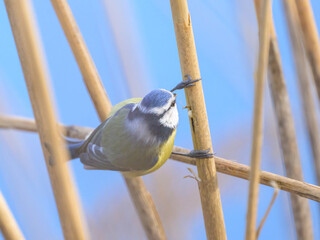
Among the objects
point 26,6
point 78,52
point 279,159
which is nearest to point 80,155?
point 78,52

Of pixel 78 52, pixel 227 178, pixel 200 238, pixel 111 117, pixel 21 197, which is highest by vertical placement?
pixel 78 52

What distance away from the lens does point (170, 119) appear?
29.4 inches

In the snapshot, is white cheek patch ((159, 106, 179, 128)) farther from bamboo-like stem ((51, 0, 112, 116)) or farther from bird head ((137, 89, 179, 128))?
bamboo-like stem ((51, 0, 112, 116))

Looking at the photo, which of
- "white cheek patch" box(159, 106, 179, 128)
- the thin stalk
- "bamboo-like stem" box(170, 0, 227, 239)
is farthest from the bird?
the thin stalk

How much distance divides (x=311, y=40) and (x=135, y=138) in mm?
433

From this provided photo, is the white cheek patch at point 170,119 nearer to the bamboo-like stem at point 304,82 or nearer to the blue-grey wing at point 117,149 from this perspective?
the blue-grey wing at point 117,149

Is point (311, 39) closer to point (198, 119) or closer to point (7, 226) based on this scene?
point (198, 119)

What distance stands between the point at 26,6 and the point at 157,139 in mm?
458

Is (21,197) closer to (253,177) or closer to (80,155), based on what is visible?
(80,155)

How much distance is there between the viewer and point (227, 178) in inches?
44.2

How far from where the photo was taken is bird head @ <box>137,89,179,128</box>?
27.7 inches

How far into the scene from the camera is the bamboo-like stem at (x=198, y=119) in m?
0.50

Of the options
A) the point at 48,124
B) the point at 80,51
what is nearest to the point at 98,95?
the point at 80,51

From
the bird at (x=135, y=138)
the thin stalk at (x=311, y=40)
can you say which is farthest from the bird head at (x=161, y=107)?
the thin stalk at (x=311, y=40)
